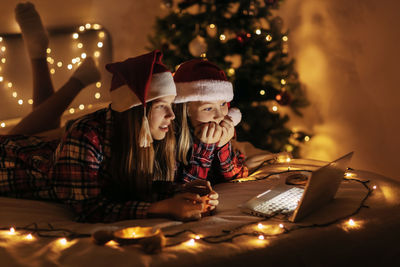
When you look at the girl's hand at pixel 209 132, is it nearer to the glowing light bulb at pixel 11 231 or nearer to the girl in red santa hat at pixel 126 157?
the girl in red santa hat at pixel 126 157

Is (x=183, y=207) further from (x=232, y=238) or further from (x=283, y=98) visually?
(x=283, y=98)

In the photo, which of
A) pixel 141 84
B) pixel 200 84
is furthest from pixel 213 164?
pixel 141 84

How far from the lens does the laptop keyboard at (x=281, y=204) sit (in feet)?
4.52

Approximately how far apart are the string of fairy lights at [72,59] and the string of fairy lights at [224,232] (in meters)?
1.45

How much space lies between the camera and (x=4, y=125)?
2.57 metres

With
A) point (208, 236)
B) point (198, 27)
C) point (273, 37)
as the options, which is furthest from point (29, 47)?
point (208, 236)

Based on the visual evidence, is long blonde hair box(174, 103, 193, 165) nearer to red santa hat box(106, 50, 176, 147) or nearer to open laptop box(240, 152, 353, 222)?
red santa hat box(106, 50, 176, 147)


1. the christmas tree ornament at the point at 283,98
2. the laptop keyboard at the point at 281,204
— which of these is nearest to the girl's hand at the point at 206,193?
the laptop keyboard at the point at 281,204

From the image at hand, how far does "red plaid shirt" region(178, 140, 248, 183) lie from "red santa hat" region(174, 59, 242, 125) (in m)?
0.18

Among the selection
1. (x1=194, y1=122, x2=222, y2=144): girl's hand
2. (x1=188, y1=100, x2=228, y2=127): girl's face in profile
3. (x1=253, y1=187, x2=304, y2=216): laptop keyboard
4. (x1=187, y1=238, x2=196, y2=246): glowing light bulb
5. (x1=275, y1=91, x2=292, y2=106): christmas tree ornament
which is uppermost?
(x1=275, y1=91, x2=292, y2=106): christmas tree ornament

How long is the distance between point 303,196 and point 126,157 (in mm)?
Answer: 578

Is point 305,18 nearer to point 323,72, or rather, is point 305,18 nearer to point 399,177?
point 323,72

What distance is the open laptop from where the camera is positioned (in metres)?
1.20

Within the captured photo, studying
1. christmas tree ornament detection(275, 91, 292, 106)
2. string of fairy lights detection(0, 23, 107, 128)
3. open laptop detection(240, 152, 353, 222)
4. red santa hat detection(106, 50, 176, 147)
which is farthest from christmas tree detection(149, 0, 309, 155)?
open laptop detection(240, 152, 353, 222)
